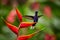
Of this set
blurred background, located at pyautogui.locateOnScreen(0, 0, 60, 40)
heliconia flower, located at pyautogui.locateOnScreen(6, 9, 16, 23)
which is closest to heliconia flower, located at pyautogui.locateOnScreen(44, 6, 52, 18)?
blurred background, located at pyautogui.locateOnScreen(0, 0, 60, 40)

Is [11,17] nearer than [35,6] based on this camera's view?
Yes

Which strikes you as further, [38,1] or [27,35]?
[38,1]

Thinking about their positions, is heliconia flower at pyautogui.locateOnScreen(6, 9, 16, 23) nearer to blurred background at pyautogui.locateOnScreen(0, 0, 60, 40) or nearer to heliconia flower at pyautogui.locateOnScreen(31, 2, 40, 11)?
blurred background at pyautogui.locateOnScreen(0, 0, 60, 40)

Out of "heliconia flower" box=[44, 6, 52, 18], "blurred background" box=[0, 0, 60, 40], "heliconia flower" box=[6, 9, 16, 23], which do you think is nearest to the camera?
"heliconia flower" box=[6, 9, 16, 23]

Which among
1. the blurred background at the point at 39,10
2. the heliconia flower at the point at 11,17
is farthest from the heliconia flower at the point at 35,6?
the heliconia flower at the point at 11,17

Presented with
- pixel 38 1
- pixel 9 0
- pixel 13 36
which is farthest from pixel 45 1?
pixel 13 36

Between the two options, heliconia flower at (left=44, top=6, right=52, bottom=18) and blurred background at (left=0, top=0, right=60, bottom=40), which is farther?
heliconia flower at (left=44, top=6, right=52, bottom=18)

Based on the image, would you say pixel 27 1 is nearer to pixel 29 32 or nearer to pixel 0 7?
pixel 0 7

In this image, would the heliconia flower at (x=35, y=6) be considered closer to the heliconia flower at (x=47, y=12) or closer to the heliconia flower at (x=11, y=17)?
the heliconia flower at (x=47, y=12)

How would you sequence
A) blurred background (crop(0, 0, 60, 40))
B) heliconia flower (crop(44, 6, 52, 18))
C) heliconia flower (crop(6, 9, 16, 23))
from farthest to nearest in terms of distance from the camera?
1. heliconia flower (crop(44, 6, 52, 18))
2. blurred background (crop(0, 0, 60, 40))
3. heliconia flower (crop(6, 9, 16, 23))

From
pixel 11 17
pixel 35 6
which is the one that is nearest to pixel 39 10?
pixel 35 6

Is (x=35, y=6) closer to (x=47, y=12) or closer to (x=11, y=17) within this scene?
(x=47, y=12)
